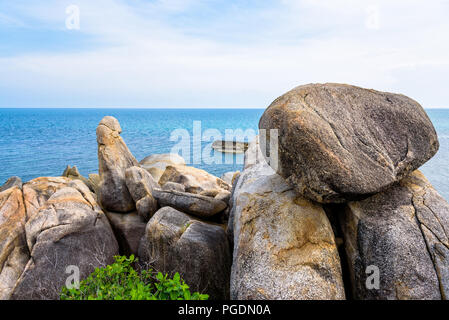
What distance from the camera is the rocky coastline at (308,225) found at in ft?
23.1

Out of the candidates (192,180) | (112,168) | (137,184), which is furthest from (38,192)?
(192,180)

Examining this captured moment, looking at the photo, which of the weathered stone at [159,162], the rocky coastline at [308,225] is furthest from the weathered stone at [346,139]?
the weathered stone at [159,162]

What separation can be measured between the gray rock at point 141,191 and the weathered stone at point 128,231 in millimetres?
406

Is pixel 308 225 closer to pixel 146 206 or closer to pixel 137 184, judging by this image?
pixel 146 206

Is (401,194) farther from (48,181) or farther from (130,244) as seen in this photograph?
(48,181)

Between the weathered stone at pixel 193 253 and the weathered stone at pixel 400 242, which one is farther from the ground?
the weathered stone at pixel 400 242

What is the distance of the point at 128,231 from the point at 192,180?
17.5 ft

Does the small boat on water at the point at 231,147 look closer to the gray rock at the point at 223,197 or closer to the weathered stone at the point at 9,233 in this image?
the gray rock at the point at 223,197

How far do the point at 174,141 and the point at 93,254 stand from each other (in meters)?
61.7

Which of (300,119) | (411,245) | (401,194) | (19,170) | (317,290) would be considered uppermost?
(300,119)

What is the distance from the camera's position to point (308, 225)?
777 cm

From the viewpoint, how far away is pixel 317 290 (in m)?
6.91
